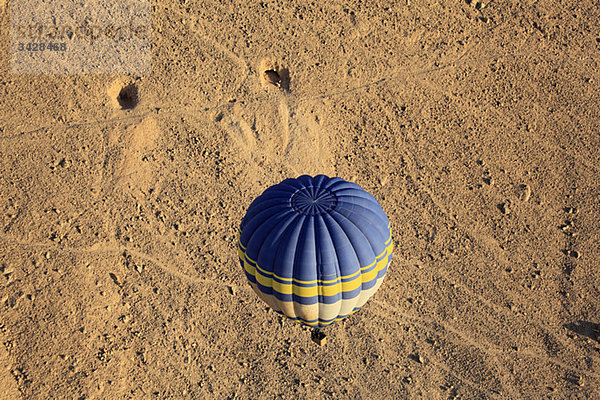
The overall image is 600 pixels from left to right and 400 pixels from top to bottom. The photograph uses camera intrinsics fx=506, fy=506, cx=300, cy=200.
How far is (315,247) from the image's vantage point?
40.6 ft

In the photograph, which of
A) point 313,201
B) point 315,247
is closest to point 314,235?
point 315,247

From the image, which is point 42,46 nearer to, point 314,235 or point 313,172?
point 313,172

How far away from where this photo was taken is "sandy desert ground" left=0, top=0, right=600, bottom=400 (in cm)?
1585

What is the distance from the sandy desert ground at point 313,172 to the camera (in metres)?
15.9

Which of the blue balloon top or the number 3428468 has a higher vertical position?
the blue balloon top

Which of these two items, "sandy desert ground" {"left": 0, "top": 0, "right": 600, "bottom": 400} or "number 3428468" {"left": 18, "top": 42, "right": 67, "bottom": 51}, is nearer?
"sandy desert ground" {"left": 0, "top": 0, "right": 600, "bottom": 400}

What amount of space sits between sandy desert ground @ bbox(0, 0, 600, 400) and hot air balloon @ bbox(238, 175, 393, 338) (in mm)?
3449

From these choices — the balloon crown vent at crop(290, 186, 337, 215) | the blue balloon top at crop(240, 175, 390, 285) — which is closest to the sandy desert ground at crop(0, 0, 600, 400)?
the blue balloon top at crop(240, 175, 390, 285)

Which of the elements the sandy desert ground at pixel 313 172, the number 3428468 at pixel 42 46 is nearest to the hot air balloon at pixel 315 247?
the sandy desert ground at pixel 313 172

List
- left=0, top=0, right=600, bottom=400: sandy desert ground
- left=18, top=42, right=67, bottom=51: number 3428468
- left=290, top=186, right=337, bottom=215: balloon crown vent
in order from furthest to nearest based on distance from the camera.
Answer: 1. left=18, top=42, right=67, bottom=51: number 3428468
2. left=0, top=0, right=600, bottom=400: sandy desert ground
3. left=290, top=186, right=337, bottom=215: balloon crown vent

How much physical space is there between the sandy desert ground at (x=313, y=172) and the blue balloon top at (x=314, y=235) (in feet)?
13.5

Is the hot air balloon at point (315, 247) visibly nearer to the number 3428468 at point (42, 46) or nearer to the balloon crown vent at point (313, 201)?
the balloon crown vent at point (313, 201)

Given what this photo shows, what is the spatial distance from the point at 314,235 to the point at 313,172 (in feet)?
18.2

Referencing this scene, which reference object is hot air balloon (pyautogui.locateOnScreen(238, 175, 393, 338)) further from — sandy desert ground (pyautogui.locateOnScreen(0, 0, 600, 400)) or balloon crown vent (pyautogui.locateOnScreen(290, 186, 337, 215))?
sandy desert ground (pyautogui.locateOnScreen(0, 0, 600, 400))
